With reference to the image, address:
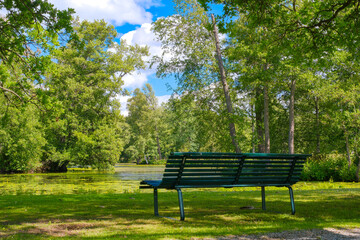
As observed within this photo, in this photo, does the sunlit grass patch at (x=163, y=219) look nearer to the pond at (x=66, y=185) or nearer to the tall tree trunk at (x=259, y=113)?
the pond at (x=66, y=185)

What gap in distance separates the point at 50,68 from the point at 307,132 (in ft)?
87.0

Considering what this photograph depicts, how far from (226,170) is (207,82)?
45.9 feet

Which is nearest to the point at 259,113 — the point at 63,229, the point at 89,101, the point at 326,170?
the point at 326,170

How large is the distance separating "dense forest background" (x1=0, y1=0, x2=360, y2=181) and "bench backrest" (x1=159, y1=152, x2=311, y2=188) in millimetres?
3917

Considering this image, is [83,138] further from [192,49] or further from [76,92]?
[192,49]

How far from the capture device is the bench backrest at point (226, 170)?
538 centimetres

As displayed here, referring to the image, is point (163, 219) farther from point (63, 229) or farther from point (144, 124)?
point (144, 124)

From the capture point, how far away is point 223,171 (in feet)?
18.8

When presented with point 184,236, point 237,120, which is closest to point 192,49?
point 237,120

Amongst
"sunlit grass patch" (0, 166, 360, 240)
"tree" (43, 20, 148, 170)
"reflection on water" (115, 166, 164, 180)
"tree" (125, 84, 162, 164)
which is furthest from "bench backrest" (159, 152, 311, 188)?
"tree" (125, 84, 162, 164)

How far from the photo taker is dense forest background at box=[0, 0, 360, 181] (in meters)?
9.21

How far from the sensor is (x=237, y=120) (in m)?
16.9

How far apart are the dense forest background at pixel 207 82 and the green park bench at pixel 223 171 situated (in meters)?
3.92

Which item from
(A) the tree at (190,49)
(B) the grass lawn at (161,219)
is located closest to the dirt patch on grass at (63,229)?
(B) the grass lawn at (161,219)
